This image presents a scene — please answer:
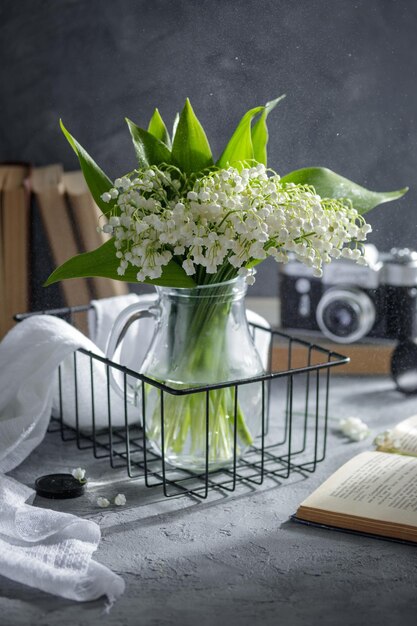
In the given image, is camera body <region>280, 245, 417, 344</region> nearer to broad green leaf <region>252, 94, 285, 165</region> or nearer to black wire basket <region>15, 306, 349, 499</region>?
black wire basket <region>15, 306, 349, 499</region>

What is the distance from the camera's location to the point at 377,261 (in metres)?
1.20

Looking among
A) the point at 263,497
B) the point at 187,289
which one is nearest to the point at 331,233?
the point at 187,289

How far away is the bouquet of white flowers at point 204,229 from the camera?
2.54ft

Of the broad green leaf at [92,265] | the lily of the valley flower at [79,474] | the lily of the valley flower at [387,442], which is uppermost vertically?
the broad green leaf at [92,265]

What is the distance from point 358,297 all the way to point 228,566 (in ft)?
1.70

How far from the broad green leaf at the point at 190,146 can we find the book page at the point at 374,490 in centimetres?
32

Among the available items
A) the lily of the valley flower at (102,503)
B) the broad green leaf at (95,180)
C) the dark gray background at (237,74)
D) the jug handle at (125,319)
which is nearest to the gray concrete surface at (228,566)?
the lily of the valley flower at (102,503)

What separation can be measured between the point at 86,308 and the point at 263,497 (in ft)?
1.08

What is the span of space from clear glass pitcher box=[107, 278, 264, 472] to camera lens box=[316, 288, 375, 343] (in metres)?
0.30

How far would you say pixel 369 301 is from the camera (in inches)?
47.0

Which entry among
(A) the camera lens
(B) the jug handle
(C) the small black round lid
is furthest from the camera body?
(C) the small black round lid

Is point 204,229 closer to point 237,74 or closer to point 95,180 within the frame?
point 95,180

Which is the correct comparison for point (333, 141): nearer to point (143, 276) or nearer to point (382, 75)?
point (382, 75)

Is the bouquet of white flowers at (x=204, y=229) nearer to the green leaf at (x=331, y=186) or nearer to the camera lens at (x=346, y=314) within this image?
the green leaf at (x=331, y=186)
